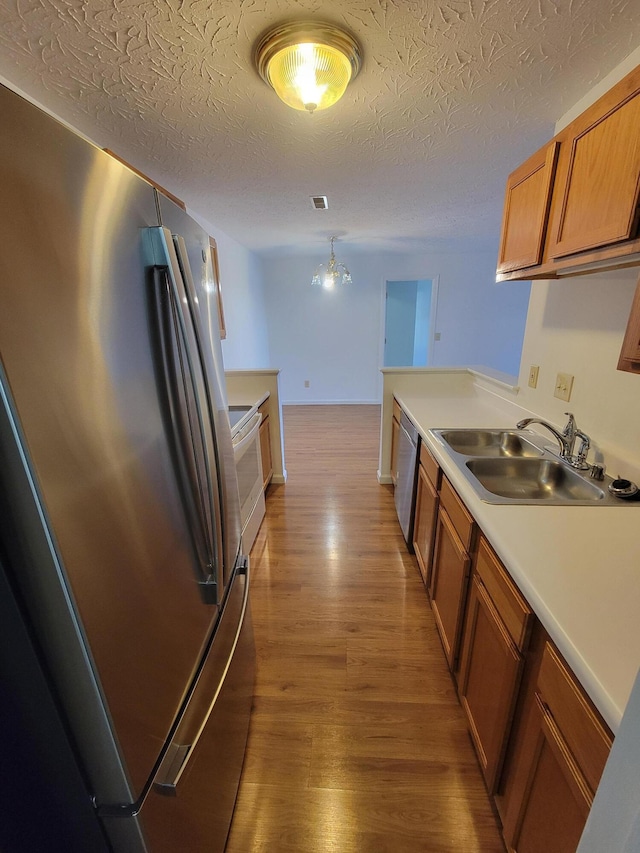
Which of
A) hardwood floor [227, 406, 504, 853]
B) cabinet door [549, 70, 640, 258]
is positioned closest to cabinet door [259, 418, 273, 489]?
hardwood floor [227, 406, 504, 853]

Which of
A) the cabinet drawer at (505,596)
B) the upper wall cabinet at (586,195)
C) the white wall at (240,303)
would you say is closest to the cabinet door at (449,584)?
the cabinet drawer at (505,596)

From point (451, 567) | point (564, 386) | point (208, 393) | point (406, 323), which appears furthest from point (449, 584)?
point (406, 323)

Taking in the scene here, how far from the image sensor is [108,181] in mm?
624

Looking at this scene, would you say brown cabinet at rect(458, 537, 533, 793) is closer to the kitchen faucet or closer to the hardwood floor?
the hardwood floor

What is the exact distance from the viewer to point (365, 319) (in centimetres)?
571

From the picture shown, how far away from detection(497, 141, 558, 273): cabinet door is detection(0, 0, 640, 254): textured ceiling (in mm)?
285

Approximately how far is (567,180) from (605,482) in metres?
1.09

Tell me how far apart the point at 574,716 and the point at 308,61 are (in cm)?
192

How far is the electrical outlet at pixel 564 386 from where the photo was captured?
169cm

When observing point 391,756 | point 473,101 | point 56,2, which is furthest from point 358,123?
point 391,756

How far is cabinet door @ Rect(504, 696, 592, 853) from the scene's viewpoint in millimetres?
703

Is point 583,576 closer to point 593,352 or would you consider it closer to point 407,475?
point 593,352

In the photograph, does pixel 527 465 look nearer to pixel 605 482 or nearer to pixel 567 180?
pixel 605 482

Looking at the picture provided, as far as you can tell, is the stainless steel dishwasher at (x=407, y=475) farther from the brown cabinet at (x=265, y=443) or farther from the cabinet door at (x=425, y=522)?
the brown cabinet at (x=265, y=443)
